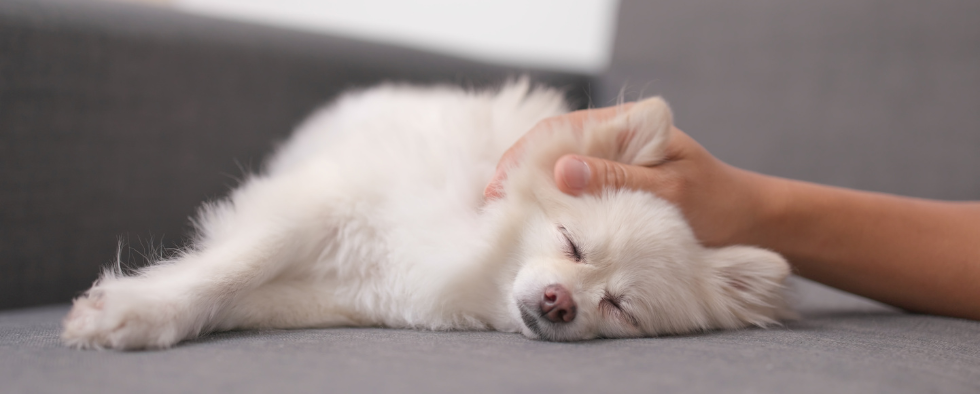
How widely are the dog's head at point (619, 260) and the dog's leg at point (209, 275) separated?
0.56 metres

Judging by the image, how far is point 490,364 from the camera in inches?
40.8

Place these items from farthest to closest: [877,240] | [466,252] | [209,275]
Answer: [877,240] < [466,252] < [209,275]

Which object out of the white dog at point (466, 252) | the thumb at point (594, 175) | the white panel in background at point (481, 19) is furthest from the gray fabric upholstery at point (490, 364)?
the white panel in background at point (481, 19)

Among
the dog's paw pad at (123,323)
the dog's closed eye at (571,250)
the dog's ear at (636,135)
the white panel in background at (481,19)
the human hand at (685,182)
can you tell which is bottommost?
the dog's paw pad at (123,323)

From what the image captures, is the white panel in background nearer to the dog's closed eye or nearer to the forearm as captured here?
the forearm

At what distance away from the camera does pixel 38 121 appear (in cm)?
193

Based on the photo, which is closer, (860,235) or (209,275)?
(209,275)

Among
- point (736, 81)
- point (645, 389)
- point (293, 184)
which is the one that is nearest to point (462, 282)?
point (293, 184)

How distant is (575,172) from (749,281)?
56cm

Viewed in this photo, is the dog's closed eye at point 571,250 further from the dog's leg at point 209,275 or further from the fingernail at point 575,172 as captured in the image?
the dog's leg at point 209,275

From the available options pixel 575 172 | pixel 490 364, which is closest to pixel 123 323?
pixel 490 364

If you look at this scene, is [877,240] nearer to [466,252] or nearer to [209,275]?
[466,252]

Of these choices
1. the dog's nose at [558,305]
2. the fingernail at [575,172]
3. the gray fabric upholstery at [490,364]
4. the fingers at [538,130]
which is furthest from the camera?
the fingers at [538,130]

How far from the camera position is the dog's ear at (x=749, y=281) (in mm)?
1534
